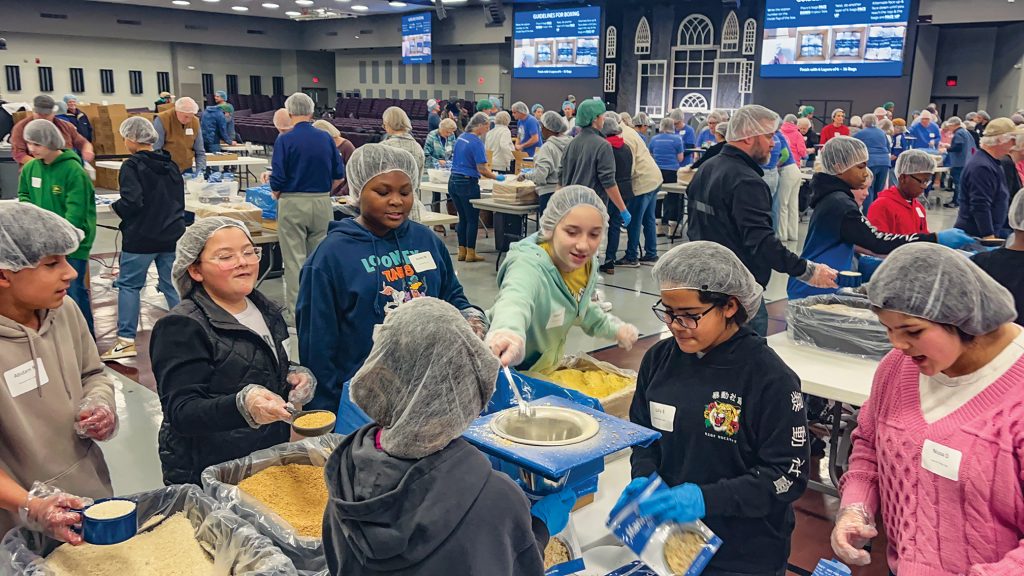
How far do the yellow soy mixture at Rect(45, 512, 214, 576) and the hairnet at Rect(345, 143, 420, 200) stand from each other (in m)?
1.29

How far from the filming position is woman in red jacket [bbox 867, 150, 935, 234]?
12.7 ft

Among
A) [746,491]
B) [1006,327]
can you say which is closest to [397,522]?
[746,491]

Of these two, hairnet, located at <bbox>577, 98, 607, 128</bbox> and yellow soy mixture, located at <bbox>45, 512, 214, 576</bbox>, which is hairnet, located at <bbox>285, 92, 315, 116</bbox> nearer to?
hairnet, located at <bbox>577, 98, 607, 128</bbox>

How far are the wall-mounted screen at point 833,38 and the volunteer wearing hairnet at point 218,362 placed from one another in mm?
14394

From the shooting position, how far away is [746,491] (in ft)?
5.39

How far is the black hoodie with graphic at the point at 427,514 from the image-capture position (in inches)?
43.2

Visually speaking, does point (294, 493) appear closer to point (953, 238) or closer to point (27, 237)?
point (27, 237)

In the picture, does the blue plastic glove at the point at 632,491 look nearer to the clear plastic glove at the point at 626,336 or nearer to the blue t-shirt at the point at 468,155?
the clear plastic glove at the point at 626,336

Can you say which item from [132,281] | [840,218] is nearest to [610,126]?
[840,218]

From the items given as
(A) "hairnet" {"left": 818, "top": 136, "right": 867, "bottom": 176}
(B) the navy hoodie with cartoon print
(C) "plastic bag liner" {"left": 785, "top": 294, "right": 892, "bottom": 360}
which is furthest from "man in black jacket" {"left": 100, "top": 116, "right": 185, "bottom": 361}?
(A) "hairnet" {"left": 818, "top": 136, "right": 867, "bottom": 176}

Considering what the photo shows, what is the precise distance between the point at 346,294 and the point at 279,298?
4.28m

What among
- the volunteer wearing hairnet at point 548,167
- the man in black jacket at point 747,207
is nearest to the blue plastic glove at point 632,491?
the man in black jacket at point 747,207

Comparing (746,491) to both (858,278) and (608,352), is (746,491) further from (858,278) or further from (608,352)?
(608,352)

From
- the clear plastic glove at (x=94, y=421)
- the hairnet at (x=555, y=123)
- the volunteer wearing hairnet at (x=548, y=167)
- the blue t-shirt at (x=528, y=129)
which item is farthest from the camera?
the blue t-shirt at (x=528, y=129)
